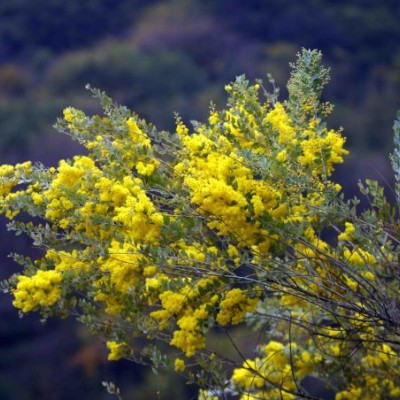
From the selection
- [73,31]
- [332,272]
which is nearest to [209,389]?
[332,272]

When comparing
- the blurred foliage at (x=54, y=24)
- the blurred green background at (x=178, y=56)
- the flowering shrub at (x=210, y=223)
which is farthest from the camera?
the blurred foliage at (x=54, y=24)

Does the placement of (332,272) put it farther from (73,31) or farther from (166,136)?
(73,31)

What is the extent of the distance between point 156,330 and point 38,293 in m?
0.71

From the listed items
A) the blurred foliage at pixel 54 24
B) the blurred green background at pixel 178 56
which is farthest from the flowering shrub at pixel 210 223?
the blurred foliage at pixel 54 24

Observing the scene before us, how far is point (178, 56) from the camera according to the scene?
146 feet

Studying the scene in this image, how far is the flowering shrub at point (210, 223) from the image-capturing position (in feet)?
17.5

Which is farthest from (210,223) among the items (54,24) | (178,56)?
(54,24)

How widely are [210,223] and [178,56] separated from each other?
129ft

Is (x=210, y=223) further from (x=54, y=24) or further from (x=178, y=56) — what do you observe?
(x=54, y=24)

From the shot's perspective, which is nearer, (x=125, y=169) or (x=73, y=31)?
(x=125, y=169)

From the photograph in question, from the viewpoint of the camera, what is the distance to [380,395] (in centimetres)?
649

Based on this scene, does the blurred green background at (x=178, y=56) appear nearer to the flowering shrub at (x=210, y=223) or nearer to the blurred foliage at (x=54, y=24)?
the blurred foliage at (x=54, y=24)

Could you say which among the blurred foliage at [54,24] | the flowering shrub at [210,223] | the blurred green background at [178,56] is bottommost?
the flowering shrub at [210,223]

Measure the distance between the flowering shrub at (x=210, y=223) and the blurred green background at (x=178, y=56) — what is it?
25271 millimetres
